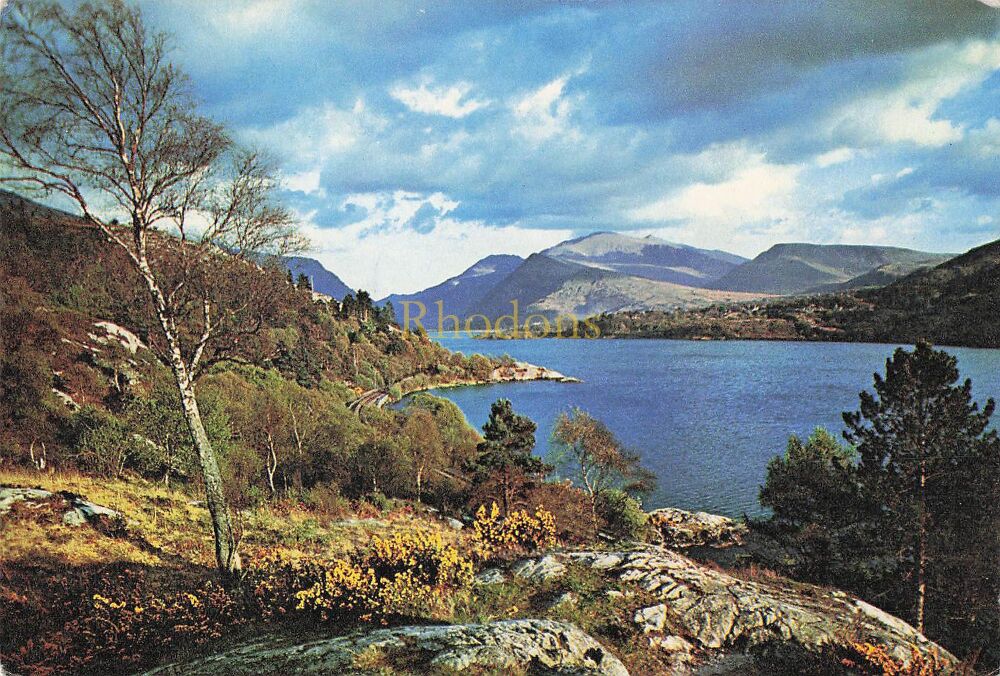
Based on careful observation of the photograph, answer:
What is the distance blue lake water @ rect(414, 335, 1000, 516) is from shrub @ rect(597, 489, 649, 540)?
2.32m

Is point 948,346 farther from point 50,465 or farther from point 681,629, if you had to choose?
point 50,465

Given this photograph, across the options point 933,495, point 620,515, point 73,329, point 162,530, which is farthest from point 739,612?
point 620,515

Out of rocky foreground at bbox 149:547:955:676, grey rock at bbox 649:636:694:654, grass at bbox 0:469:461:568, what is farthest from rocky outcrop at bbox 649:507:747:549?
grey rock at bbox 649:636:694:654

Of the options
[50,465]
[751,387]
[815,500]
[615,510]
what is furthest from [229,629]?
[751,387]

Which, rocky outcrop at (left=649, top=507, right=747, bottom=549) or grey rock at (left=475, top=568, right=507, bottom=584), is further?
rocky outcrop at (left=649, top=507, right=747, bottom=549)

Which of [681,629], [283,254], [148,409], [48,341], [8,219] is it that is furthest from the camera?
[148,409]

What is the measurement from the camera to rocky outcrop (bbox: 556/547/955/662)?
757 centimetres

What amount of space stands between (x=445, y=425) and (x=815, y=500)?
59.2 ft

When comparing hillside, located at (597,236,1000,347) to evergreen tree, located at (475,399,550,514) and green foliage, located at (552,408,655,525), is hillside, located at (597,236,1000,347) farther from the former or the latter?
evergreen tree, located at (475,399,550,514)

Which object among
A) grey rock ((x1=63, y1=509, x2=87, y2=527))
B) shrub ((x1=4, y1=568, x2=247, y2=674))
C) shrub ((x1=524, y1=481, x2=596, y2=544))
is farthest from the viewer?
shrub ((x1=524, y1=481, x2=596, y2=544))

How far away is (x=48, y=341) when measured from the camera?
9.21 meters

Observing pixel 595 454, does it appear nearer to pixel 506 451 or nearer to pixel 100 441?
pixel 506 451

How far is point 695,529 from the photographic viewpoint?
90.7 feet

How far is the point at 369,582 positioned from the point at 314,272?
567 centimetres
